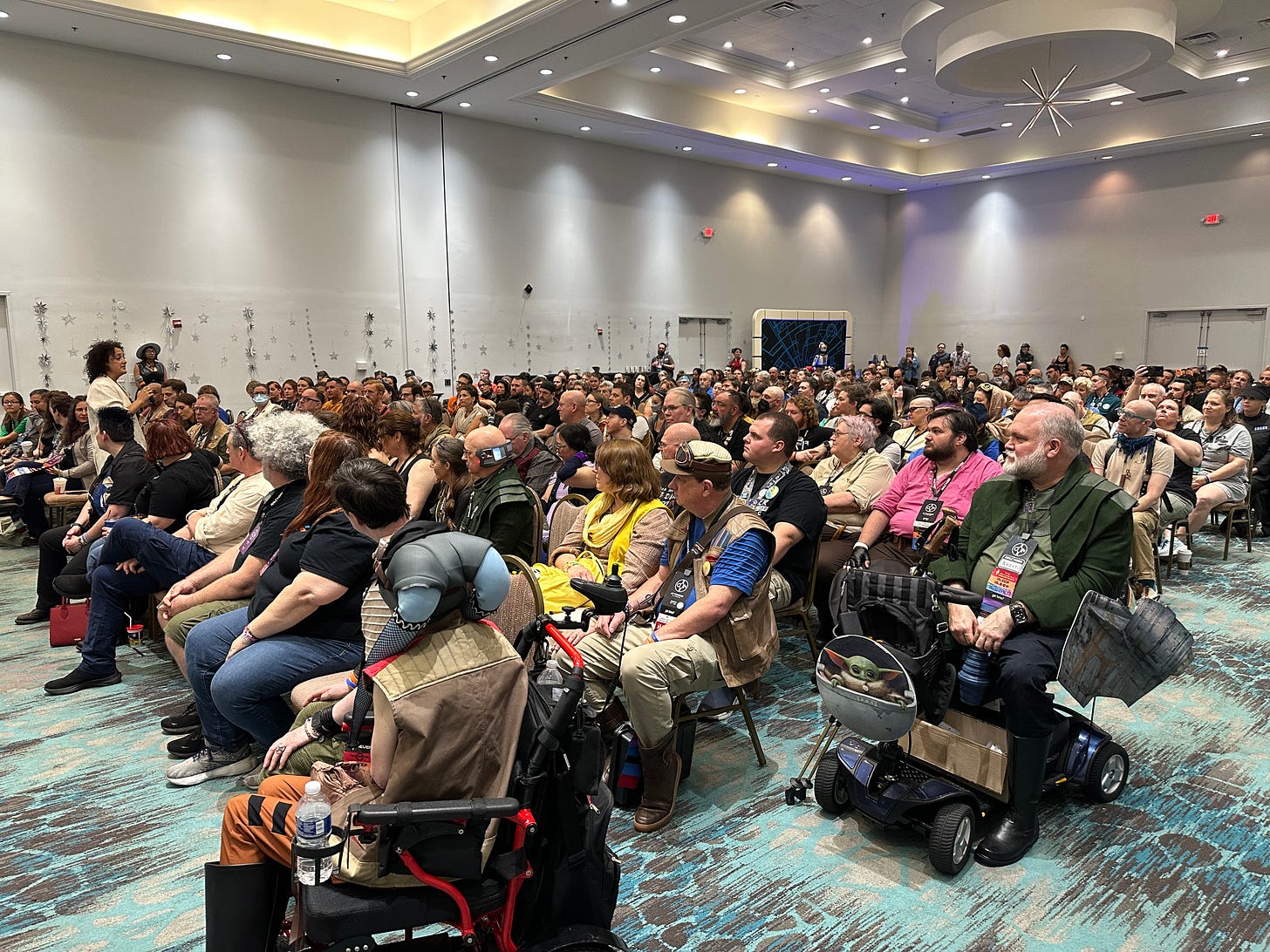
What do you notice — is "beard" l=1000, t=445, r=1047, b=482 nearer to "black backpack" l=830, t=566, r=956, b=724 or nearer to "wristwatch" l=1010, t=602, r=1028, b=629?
"wristwatch" l=1010, t=602, r=1028, b=629

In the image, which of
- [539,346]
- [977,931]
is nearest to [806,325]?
[539,346]

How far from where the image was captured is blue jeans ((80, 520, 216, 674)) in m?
3.83

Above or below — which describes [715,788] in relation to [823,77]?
below

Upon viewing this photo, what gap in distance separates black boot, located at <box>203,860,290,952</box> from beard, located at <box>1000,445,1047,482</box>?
100.0 inches

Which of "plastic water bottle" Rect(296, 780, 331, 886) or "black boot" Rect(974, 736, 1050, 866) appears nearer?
"plastic water bottle" Rect(296, 780, 331, 886)

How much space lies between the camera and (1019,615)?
2662 mm

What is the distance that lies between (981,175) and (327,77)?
15079mm

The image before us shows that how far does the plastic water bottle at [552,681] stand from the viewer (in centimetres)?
182

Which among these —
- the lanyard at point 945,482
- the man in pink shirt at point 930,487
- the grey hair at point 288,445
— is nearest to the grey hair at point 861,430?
the man in pink shirt at point 930,487

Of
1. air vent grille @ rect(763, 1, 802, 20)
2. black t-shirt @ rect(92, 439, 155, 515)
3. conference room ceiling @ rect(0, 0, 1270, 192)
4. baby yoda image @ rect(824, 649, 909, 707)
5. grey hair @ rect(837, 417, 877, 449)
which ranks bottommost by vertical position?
baby yoda image @ rect(824, 649, 909, 707)

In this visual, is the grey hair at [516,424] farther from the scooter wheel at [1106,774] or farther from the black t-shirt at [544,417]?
the black t-shirt at [544,417]

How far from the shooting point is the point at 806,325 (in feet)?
66.8

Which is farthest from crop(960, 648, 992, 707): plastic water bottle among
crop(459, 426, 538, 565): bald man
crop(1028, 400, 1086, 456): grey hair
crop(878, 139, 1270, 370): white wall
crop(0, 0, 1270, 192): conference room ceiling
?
crop(878, 139, 1270, 370): white wall

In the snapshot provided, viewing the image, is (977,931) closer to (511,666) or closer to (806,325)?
(511,666)
